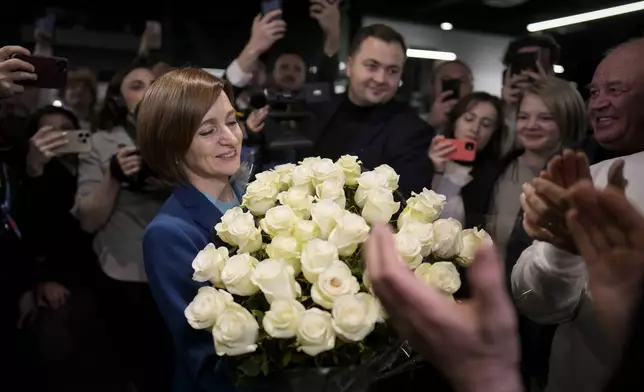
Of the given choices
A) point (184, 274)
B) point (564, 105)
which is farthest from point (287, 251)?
point (564, 105)

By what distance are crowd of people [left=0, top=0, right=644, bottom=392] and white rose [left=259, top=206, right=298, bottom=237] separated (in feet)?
0.65

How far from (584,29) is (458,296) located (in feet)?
2.01

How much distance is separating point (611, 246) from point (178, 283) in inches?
23.7

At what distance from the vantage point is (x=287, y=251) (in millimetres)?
784

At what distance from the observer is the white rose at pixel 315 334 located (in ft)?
2.31

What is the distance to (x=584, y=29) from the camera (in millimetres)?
1097

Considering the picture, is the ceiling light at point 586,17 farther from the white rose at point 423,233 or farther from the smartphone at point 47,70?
the smartphone at point 47,70

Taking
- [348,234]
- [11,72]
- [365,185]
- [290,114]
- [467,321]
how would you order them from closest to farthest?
1. [467,321]
2. [348,234]
3. [365,185]
4. [11,72]
5. [290,114]

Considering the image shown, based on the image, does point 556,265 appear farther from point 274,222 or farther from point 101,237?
point 101,237

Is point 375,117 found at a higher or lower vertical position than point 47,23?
lower

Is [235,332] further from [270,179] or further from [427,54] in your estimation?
[427,54]

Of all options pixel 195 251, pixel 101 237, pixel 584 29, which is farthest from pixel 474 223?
pixel 101 237

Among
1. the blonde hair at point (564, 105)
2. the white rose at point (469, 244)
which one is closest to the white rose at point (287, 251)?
the white rose at point (469, 244)

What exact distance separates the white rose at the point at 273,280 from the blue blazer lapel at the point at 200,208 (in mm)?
302
